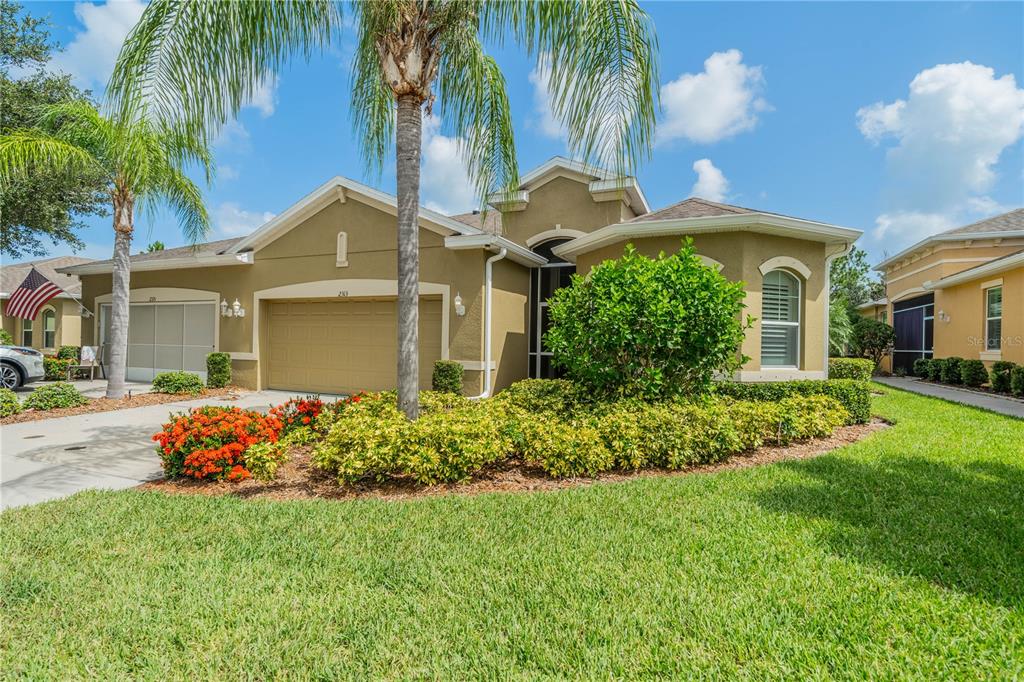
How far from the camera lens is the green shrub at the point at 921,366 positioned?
56.0 feet

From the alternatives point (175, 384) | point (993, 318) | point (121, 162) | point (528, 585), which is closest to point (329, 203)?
point (175, 384)

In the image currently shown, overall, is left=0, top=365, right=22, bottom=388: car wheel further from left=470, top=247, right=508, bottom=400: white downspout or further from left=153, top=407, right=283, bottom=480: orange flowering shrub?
left=470, top=247, right=508, bottom=400: white downspout

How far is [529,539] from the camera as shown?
3.69 meters

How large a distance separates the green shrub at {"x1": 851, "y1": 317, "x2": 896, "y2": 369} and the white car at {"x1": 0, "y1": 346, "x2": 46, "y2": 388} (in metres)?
29.2

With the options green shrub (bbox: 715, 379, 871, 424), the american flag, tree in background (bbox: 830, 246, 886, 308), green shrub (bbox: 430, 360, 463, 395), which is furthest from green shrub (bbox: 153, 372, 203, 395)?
tree in background (bbox: 830, 246, 886, 308)

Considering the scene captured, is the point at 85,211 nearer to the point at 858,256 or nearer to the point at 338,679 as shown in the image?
the point at 338,679

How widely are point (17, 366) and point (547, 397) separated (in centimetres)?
1504

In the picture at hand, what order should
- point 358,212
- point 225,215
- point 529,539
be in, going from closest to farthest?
point 529,539, point 358,212, point 225,215

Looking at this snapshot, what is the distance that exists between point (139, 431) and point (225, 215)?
7.58 m

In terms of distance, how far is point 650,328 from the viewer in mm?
6738

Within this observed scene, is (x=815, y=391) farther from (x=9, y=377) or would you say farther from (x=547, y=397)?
(x=9, y=377)

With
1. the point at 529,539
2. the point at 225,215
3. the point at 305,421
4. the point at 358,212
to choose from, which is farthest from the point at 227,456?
the point at 225,215

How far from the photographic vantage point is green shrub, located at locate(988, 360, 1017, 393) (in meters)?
12.5

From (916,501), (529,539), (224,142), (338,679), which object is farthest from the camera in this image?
(224,142)
